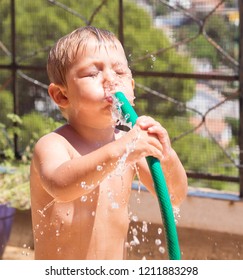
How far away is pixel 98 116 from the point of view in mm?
2219

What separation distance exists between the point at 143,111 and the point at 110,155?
1664 millimetres

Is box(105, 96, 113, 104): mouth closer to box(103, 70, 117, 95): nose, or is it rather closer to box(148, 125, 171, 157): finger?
box(103, 70, 117, 95): nose

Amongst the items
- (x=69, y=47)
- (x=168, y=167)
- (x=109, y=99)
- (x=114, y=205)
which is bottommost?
(x=114, y=205)

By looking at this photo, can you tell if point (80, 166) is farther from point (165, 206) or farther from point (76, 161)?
point (165, 206)

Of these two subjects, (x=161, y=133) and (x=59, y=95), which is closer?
(x=161, y=133)

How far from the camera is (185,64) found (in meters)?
3.54

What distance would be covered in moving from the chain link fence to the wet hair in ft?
A: 3.80

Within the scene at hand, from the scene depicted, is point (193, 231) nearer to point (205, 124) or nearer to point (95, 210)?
point (205, 124)

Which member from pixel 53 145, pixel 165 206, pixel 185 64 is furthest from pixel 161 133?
pixel 185 64

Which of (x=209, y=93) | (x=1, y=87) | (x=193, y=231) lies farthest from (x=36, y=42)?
(x=193, y=231)

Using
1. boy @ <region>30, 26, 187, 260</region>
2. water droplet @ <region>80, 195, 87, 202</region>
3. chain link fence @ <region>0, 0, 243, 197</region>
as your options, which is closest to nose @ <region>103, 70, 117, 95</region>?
boy @ <region>30, 26, 187, 260</region>

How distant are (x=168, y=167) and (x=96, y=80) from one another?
29cm

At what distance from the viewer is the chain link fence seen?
137 inches

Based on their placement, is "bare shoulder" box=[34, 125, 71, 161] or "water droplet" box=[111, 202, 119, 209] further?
"water droplet" box=[111, 202, 119, 209]
